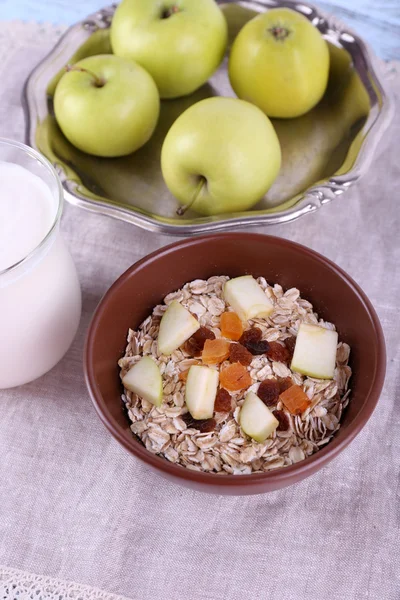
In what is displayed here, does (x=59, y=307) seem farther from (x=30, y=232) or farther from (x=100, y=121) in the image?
(x=100, y=121)

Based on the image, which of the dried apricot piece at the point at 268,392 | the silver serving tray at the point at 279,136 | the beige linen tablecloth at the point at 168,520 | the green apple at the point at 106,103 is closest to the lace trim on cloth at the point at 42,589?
the beige linen tablecloth at the point at 168,520

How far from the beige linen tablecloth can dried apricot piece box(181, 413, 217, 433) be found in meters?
0.09

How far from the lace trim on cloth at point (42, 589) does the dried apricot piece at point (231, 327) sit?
13.4 inches

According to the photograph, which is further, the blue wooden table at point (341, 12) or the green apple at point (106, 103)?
the blue wooden table at point (341, 12)

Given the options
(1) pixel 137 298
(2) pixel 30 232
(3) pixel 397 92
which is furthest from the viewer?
(3) pixel 397 92

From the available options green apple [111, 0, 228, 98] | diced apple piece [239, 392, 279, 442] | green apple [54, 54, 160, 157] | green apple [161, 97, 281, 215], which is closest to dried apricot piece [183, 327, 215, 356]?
diced apple piece [239, 392, 279, 442]

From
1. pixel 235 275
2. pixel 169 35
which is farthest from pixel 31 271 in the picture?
pixel 169 35

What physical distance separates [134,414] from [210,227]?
11.5 inches

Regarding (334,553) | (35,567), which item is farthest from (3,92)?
(334,553)

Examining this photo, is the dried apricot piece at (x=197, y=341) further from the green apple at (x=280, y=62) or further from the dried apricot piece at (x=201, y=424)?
the green apple at (x=280, y=62)

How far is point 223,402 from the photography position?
784 millimetres

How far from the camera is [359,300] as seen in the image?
2.68ft

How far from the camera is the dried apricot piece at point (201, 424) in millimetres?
773

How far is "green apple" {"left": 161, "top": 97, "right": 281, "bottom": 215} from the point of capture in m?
0.92
